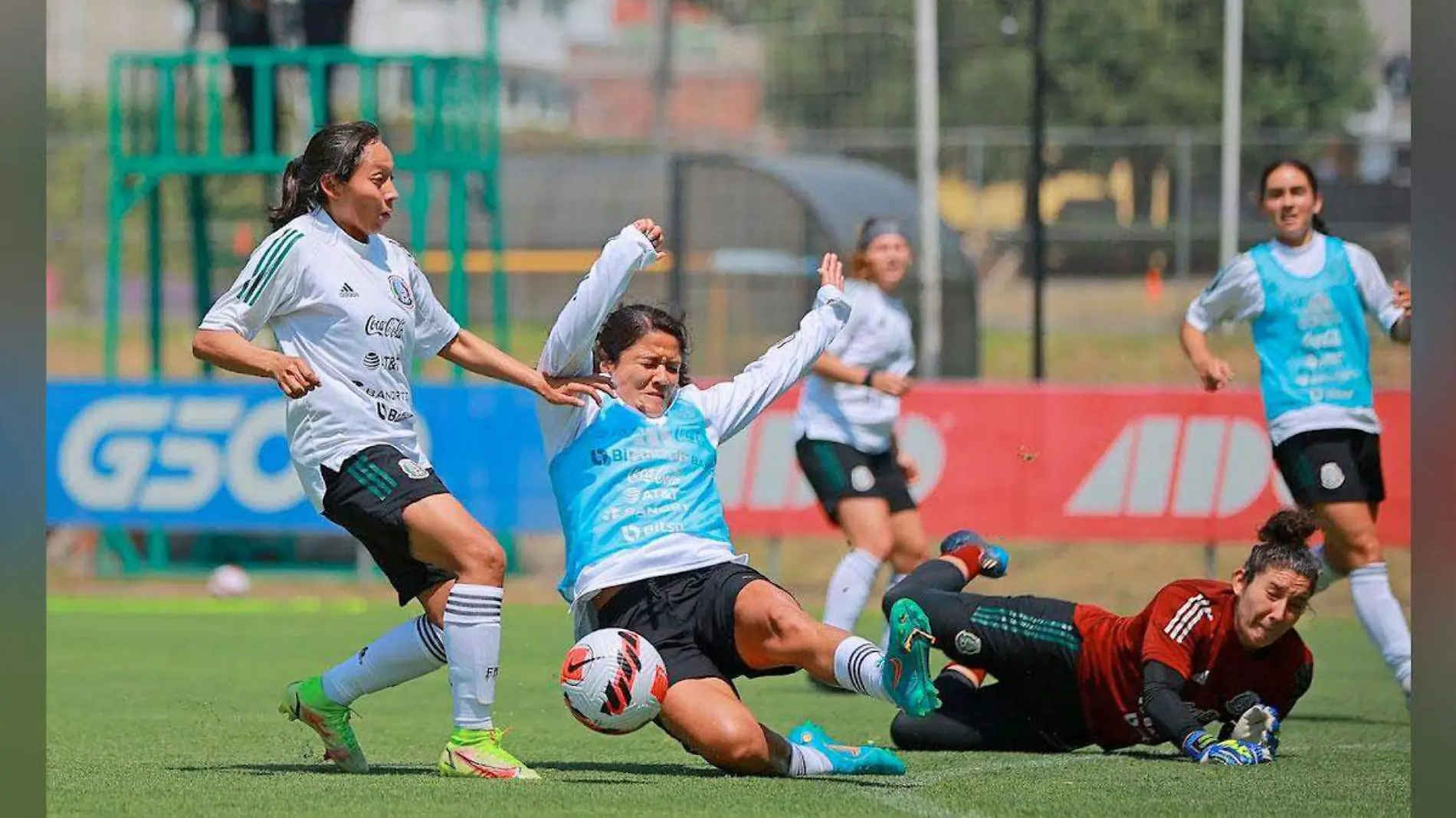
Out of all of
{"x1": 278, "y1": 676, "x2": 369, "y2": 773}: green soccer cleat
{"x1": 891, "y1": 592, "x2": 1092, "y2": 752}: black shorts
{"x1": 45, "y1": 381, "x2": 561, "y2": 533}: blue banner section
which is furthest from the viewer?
{"x1": 45, "y1": 381, "x2": 561, "y2": 533}: blue banner section

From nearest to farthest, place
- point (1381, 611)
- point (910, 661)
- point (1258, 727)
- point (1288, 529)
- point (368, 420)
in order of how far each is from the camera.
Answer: point (910, 661) < point (368, 420) < point (1288, 529) < point (1258, 727) < point (1381, 611)

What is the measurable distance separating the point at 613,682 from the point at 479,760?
567 mm

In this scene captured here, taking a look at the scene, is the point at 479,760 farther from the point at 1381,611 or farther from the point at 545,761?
the point at 1381,611

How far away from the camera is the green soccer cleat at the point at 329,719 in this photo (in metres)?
6.51

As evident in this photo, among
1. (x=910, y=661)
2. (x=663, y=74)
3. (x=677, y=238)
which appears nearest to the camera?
(x=910, y=661)

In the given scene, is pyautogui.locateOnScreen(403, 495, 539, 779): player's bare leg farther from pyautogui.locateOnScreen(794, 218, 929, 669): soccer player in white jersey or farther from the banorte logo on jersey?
the banorte logo on jersey

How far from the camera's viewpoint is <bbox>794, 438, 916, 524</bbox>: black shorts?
9938 mm

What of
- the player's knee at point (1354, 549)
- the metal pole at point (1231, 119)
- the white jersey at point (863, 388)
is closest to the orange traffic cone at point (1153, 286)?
the metal pole at point (1231, 119)


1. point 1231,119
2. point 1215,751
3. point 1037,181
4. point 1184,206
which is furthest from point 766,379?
point 1184,206

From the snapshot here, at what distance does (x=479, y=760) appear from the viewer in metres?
6.14

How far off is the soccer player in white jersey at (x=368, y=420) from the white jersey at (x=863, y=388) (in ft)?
11.9

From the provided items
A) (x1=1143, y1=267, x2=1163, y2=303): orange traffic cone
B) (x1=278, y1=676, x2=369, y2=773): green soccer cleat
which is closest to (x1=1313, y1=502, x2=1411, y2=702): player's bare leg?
(x1=278, y1=676, x2=369, y2=773): green soccer cleat

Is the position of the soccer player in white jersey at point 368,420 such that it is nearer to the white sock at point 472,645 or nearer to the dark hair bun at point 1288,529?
the white sock at point 472,645

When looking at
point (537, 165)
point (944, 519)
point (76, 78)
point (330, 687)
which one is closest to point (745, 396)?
point (330, 687)
